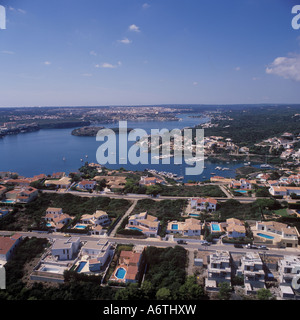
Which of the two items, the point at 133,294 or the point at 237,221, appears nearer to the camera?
the point at 133,294

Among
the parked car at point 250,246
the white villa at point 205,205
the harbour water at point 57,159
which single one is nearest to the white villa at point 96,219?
the white villa at point 205,205

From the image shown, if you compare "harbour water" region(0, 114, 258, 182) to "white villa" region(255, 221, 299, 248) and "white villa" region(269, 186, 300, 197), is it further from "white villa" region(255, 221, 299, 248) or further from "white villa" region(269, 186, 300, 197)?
"white villa" region(255, 221, 299, 248)

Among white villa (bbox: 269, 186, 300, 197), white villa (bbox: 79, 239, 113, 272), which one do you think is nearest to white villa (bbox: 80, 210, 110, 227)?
white villa (bbox: 79, 239, 113, 272)

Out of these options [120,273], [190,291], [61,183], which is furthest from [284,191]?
[61,183]

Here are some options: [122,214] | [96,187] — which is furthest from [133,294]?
[96,187]

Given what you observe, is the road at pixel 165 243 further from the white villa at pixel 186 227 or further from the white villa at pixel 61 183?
the white villa at pixel 61 183

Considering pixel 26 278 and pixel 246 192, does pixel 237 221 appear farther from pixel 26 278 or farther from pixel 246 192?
pixel 26 278
